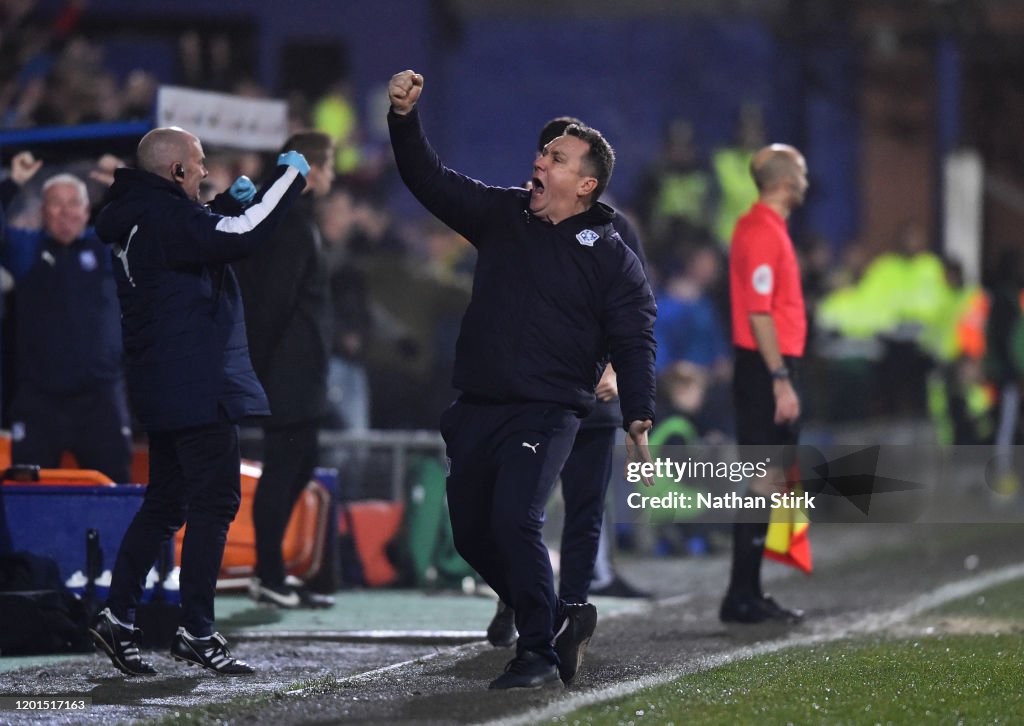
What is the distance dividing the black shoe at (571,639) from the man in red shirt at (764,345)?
1999mm

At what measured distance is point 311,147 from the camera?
29.6 ft

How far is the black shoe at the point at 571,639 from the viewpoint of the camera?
6.74 meters

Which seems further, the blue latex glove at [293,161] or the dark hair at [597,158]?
the blue latex glove at [293,161]

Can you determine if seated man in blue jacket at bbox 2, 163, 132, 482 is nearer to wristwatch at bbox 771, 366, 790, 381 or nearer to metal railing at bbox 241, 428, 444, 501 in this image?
metal railing at bbox 241, 428, 444, 501

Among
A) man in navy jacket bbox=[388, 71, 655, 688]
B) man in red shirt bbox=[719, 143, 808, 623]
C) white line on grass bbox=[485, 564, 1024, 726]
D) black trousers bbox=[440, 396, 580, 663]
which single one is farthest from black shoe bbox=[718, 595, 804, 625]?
black trousers bbox=[440, 396, 580, 663]

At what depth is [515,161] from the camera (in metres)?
23.9

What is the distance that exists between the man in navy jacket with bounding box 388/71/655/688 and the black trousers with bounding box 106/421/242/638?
0.88 m

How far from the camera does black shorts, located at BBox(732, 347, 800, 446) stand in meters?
8.62

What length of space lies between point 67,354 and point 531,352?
301 centimetres

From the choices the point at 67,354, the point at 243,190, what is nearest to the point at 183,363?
the point at 243,190

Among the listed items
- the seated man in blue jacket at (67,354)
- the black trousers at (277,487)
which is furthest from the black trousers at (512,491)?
the seated man in blue jacket at (67,354)

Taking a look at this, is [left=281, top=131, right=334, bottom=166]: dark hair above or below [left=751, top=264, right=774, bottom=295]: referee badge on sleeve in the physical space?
above

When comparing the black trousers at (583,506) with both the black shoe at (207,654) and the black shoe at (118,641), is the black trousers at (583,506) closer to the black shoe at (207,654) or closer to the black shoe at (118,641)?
the black shoe at (207,654)

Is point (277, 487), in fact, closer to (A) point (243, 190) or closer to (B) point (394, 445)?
(B) point (394, 445)
